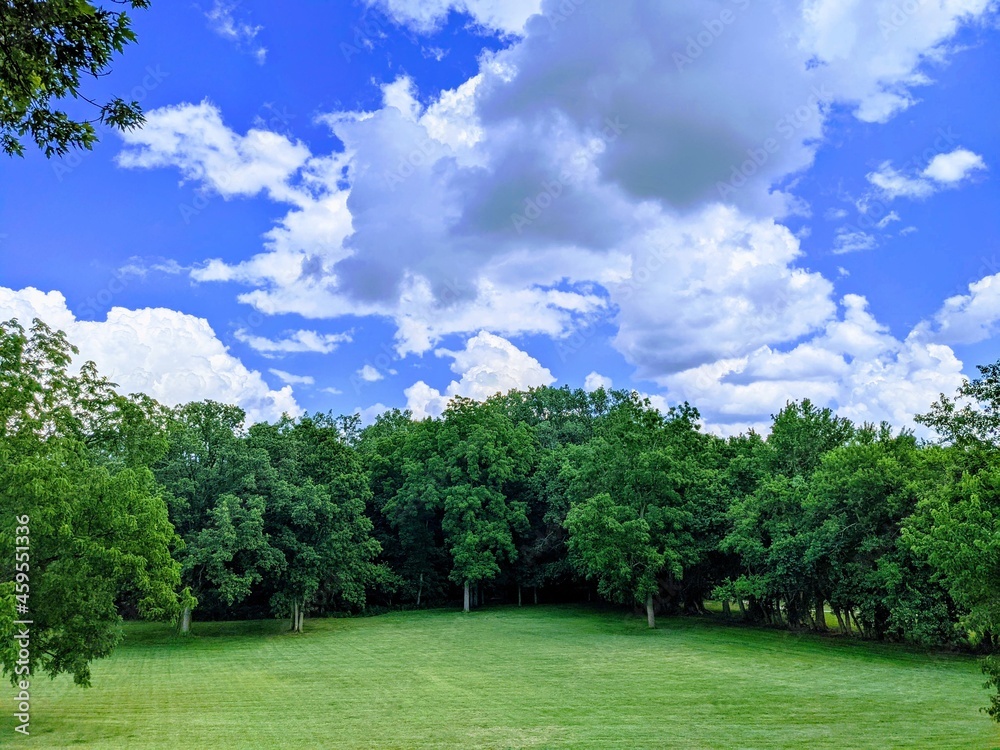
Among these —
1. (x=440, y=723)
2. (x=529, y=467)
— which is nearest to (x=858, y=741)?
(x=440, y=723)

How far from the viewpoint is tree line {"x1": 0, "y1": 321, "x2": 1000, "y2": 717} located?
49.2ft

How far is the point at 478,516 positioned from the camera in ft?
156

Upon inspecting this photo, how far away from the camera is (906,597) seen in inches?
1094

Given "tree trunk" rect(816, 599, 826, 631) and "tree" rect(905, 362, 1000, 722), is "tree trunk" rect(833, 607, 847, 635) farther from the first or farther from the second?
"tree" rect(905, 362, 1000, 722)

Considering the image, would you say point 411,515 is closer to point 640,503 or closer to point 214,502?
point 214,502

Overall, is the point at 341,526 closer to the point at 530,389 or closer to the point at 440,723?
the point at 440,723

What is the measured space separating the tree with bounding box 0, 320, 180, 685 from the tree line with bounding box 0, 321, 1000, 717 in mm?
51

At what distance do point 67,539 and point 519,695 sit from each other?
12.5m

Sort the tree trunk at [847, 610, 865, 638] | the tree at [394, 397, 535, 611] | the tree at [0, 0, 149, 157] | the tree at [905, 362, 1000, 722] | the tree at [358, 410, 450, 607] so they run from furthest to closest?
the tree at [358, 410, 450, 607]
the tree at [394, 397, 535, 611]
the tree trunk at [847, 610, 865, 638]
the tree at [905, 362, 1000, 722]
the tree at [0, 0, 149, 157]

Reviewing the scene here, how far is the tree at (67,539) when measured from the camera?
1449 cm

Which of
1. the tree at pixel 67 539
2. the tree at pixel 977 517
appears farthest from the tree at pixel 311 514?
the tree at pixel 977 517

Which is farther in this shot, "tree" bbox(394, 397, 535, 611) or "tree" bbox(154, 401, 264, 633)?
"tree" bbox(394, 397, 535, 611)

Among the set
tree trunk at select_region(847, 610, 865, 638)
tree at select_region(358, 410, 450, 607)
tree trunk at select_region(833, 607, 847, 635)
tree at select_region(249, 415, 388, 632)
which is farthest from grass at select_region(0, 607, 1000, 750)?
tree at select_region(358, 410, 450, 607)

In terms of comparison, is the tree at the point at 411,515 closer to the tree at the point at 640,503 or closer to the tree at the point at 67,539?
the tree at the point at 640,503
